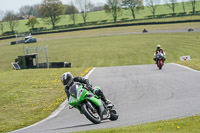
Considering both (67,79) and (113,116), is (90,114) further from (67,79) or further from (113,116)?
(113,116)

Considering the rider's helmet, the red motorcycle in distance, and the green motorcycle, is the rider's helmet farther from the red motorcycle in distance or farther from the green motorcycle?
the red motorcycle in distance

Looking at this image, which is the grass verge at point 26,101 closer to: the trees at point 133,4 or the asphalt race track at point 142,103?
the asphalt race track at point 142,103

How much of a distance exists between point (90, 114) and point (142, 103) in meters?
3.80

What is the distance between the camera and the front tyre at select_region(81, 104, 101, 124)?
8.67m

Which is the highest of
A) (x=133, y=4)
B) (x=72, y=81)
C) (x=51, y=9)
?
(x=133, y=4)

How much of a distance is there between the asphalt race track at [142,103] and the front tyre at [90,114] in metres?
0.15

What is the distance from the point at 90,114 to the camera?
8.77 meters

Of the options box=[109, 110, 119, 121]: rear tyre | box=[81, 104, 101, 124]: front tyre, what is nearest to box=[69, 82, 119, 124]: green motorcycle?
box=[81, 104, 101, 124]: front tyre

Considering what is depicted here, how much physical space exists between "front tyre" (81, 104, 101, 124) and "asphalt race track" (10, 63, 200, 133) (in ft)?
0.50

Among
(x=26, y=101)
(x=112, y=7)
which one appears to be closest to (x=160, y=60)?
(x=26, y=101)

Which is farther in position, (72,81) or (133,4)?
(133,4)

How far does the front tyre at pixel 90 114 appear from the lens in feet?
28.5

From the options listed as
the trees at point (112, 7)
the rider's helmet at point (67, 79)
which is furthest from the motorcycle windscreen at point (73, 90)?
the trees at point (112, 7)

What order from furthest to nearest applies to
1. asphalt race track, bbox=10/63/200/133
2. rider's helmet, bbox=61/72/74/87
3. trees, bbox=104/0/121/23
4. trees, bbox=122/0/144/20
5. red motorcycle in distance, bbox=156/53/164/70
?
trees, bbox=122/0/144/20 → trees, bbox=104/0/121/23 → red motorcycle in distance, bbox=156/53/164/70 → asphalt race track, bbox=10/63/200/133 → rider's helmet, bbox=61/72/74/87
